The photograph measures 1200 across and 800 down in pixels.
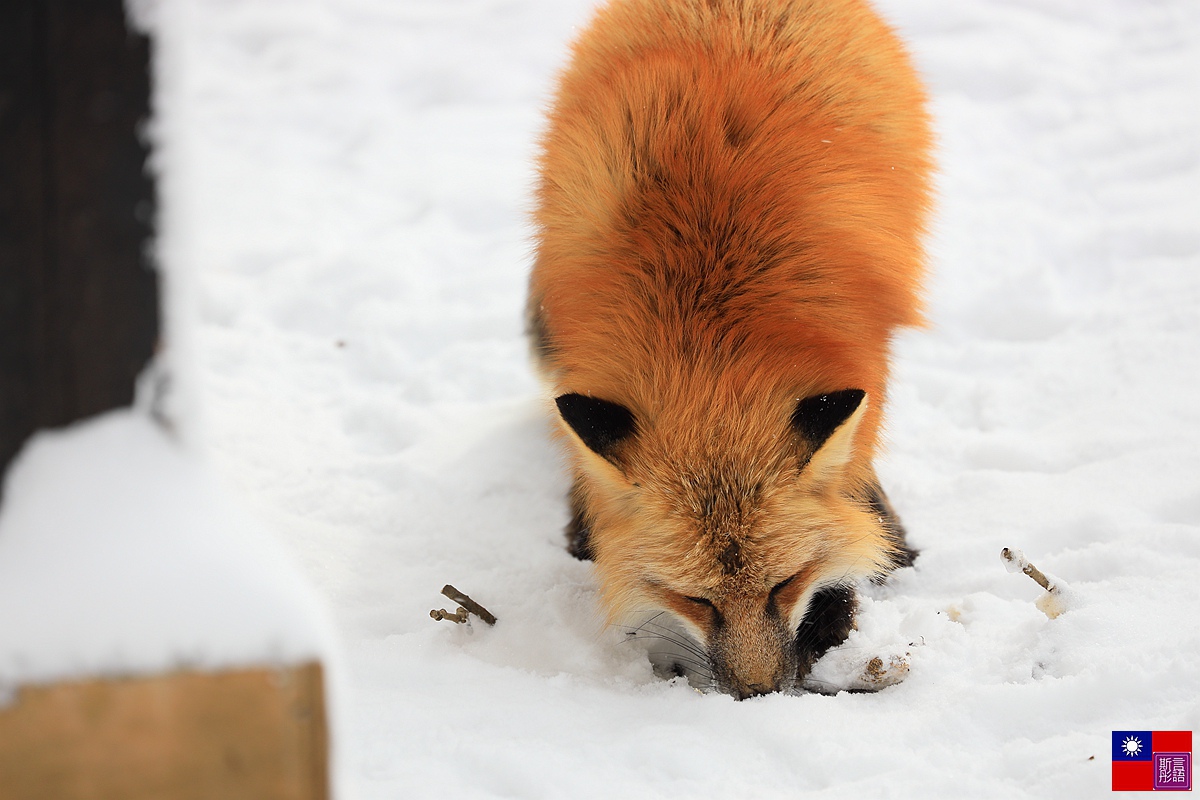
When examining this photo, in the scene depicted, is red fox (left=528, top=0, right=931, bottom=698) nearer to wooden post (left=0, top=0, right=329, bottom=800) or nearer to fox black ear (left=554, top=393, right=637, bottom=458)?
fox black ear (left=554, top=393, right=637, bottom=458)

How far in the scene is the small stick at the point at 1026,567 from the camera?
244 cm

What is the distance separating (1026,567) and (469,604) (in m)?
1.61

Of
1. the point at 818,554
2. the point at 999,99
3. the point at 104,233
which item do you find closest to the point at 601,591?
the point at 818,554

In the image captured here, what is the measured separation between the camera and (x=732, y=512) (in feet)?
7.23

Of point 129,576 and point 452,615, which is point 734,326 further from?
point 129,576

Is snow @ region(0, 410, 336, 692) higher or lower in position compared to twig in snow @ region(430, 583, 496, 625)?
higher

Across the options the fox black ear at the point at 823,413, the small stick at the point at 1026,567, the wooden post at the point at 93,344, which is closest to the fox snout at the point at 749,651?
the fox black ear at the point at 823,413

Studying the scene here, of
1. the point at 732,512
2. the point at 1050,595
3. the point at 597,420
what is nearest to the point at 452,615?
the point at 597,420

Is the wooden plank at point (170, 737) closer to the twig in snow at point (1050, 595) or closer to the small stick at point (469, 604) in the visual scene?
the small stick at point (469, 604)

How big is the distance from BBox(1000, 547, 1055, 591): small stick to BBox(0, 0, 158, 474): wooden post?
2.26 meters

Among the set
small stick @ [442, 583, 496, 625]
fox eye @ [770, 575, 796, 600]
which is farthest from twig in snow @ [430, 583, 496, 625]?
fox eye @ [770, 575, 796, 600]

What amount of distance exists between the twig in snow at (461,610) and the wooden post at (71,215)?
5.18 ft

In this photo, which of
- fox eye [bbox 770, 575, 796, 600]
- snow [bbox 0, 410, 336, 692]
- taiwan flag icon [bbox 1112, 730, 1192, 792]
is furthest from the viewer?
fox eye [bbox 770, 575, 796, 600]

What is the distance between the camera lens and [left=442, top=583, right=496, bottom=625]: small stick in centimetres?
262
